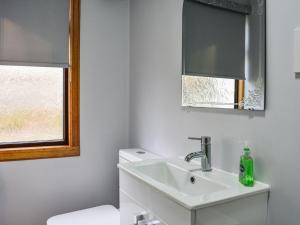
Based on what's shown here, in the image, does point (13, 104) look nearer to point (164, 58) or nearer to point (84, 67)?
point (84, 67)

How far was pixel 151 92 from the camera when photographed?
6.48 feet

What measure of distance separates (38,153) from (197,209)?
1.48 meters

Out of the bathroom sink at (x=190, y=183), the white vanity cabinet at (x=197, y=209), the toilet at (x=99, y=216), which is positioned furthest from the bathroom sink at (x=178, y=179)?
the toilet at (x=99, y=216)

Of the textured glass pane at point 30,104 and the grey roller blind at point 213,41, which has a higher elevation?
the grey roller blind at point 213,41

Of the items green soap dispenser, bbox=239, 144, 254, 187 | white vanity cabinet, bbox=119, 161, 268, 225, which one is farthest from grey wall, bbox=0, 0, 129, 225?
green soap dispenser, bbox=239, 144, 254, 187

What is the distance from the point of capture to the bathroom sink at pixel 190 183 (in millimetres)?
1002

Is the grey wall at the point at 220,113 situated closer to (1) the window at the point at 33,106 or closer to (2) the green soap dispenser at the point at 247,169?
(2) the green soap dispenser at the point at 247,169

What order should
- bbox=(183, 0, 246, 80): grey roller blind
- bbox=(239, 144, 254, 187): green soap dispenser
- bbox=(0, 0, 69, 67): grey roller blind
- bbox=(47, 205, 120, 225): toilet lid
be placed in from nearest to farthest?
bbox=(239, 144, 254, 187): green soap dispenser, bbox=(183, 0, 246, 80): grey roller blind, bbox=(47, 205, 120, 225): toilet lid, bbox=(0, 0, 69, 67): grey roller blind

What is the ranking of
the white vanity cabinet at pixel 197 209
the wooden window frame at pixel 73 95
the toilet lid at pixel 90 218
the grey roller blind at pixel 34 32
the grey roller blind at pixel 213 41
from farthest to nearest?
the wooden window frame at pixel 73 95 → the grey roller blind at pixel 34 32 → the toilet lid at pixel 90 218 → the grey roller blind at pixel 213 41 → the white vanity cabinet at pixel 197 209

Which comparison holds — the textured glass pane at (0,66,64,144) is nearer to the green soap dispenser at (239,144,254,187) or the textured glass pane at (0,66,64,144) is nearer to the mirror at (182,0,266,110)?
the mirror at (182,0,266,110)

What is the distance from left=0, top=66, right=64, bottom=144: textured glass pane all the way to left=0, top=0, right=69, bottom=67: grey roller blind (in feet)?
0.38

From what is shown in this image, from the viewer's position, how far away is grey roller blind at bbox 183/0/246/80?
1.26m

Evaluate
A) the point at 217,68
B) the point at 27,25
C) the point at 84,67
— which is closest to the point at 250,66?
the point at 217,68

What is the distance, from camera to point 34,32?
201 centimetres
